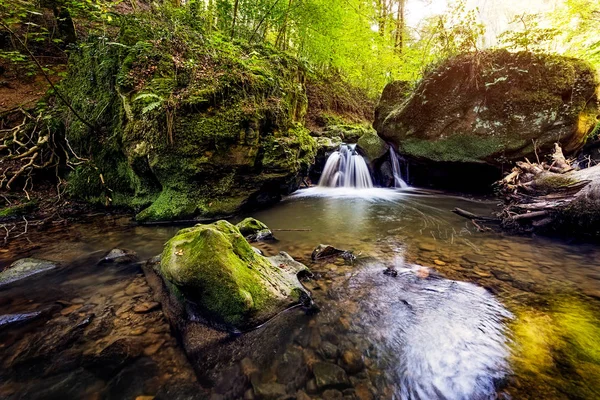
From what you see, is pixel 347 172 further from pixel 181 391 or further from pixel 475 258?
pixel 181 391

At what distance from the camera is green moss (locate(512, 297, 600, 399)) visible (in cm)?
166

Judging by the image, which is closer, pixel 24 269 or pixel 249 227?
pixel 24 269

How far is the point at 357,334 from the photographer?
7.36 ft

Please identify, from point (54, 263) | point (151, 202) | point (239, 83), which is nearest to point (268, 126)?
point (239, 83)

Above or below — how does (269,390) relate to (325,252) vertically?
below

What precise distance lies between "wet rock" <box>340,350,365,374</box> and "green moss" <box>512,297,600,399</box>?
3.33 feet

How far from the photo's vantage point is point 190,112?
16.9 ft

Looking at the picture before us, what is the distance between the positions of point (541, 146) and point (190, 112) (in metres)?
8.38

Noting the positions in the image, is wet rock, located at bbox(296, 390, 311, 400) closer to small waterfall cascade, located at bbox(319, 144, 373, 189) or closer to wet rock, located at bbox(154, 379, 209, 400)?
wet rock, located at bbox(154, 379, 209, 400)

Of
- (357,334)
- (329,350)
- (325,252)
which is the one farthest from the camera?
(325,252)

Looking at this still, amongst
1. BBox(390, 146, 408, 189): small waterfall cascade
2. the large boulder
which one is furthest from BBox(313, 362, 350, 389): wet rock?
BBox(390, 146, 408, 189): small waterfall cascade

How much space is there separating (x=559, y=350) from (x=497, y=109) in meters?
7.01

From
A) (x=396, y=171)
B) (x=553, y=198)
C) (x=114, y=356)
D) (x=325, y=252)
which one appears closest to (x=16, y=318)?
(x=114, y=356)

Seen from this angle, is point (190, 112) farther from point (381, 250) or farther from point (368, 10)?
point (368, 10)
